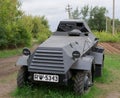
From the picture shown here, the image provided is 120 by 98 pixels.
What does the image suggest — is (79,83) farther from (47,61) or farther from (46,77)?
(47,61)

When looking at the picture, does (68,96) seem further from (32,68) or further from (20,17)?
(20,17)

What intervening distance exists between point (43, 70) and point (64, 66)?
55 centimetres

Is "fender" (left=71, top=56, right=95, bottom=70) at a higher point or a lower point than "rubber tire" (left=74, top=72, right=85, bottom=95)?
higher

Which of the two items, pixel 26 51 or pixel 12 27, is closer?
pixel 26 51

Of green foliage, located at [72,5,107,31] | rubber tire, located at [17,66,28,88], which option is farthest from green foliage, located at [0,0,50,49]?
green foliage, located at [72,5,107,31]

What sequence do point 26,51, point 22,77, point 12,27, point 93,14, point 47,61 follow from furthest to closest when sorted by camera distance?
1. point 93,14
2. point 12,27
3. point 26,51
4. point 22,77
5. point 47,61

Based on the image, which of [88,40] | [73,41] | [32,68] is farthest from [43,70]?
[88,40]

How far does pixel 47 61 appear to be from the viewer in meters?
8.88

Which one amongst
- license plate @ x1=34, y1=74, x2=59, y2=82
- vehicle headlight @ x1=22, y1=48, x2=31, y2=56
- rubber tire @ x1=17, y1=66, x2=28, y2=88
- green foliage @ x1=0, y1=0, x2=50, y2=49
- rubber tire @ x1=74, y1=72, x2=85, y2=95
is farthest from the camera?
green foliage @ x1=0, y1=0, x2=50, y2=49

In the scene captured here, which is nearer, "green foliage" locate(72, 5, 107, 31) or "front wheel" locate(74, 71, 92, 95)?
"front wheel" locate(74, 71, 92, 95)

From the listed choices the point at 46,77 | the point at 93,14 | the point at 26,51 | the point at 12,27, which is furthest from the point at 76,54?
the point at 93,14

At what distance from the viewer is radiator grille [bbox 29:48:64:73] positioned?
28.6ft

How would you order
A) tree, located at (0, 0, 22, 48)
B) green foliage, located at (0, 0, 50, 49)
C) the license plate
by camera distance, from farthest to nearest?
green foliage, located at (0, 0, 50, 49), tree, located at (0, 0, 22, 48), the license plate

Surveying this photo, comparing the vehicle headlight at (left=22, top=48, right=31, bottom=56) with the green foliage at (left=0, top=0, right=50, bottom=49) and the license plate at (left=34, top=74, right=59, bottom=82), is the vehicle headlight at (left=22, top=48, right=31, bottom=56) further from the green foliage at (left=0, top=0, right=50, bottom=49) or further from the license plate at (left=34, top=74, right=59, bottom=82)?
the green foliage at (left=0, top=0, right=50, bottom=49)
